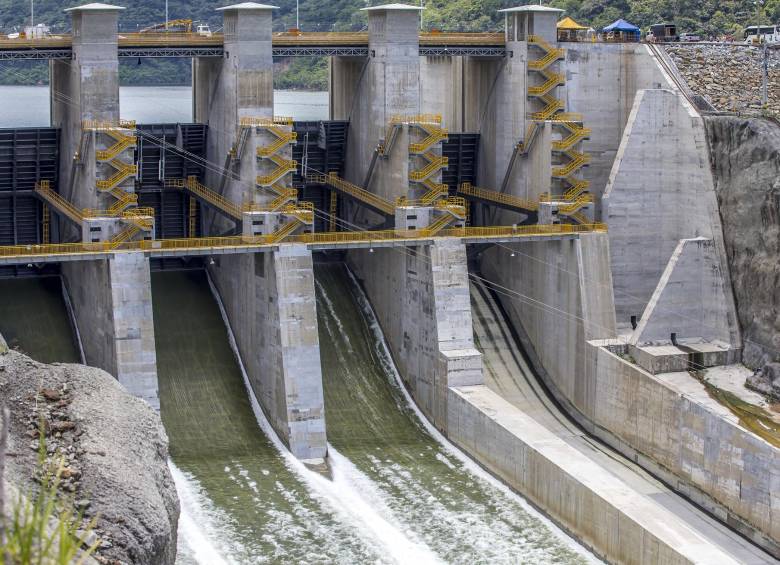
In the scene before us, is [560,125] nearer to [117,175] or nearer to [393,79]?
[393,79]

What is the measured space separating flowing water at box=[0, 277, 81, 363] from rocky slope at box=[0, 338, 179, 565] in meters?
13.9

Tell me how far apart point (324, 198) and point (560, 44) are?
37.0ft

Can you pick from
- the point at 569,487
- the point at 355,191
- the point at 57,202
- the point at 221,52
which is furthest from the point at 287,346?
the point at 221,52

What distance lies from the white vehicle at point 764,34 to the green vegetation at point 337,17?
884cm

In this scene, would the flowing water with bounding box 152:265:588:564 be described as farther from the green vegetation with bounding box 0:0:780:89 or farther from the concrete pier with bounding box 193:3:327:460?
the green vegetation with bounding box 0:0:780:89

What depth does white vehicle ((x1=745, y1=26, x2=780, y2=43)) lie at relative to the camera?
64831 mm

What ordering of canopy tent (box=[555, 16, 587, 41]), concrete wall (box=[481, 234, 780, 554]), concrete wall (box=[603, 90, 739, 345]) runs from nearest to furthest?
1. concrete wall (box=[481, 234, 780, 554])
2. concrete wall (box=[603, 90, 739, 345])
3. canopy tent (box=[555, 16, 587, 41])

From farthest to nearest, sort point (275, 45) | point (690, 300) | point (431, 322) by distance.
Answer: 1. point (275, 45)
2. point (690, 300)
3. point (431, 322)

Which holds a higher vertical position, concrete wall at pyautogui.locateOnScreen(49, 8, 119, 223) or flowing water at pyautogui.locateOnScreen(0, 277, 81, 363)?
concrete wall at pyautogui.locateOnScreen(49, 8, 119, 223)

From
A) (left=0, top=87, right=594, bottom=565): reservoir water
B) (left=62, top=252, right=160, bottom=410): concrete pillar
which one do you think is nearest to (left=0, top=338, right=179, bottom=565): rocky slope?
(left=0, top=87, right=594, bottom=565): reservoir water

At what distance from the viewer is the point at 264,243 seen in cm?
5216

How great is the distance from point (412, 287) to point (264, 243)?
5842mm

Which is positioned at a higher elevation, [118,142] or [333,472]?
[118,142]

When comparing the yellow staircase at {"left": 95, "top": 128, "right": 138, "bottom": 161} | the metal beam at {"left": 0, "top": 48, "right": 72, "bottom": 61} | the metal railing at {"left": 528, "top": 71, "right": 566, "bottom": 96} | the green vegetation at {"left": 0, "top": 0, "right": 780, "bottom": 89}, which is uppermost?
the green vegetation at {"left": 0, "top": 0, "right": 780, "bottom": 89}
